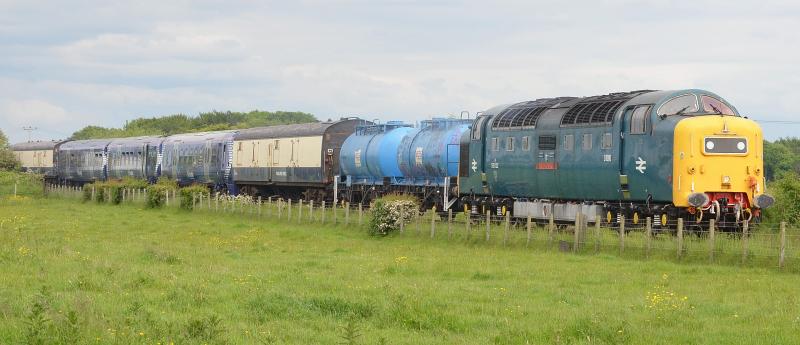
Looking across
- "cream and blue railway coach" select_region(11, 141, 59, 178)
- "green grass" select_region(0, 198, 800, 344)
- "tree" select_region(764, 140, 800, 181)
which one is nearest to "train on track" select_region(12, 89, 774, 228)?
"green grass" select_region(0, 198, 800, 344)

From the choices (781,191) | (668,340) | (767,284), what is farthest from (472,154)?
(668,340)

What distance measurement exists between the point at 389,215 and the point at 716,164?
11522mm

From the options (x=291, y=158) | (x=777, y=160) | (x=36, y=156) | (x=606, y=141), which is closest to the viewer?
(x=606, y=141)

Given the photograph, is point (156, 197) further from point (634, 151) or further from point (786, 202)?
point (786, 202)

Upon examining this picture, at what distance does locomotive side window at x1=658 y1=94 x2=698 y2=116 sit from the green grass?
14.7 feet

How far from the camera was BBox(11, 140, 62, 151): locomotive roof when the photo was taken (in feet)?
323

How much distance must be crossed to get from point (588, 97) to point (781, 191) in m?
6.85

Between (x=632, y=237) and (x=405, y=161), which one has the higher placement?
(x=405, y=161)

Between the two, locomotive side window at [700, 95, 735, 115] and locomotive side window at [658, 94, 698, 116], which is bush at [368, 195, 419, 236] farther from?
locomotive side window at [700, 95, 735, 115]

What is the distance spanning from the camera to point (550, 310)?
1886cm

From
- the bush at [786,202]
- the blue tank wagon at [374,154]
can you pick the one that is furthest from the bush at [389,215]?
the bush at [786,202]

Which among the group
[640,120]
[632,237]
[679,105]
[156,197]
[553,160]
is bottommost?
[632,237]

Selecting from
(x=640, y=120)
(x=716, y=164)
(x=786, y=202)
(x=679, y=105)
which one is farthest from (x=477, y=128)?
(x=716, y=164)

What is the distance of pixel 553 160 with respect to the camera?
1431 inches
